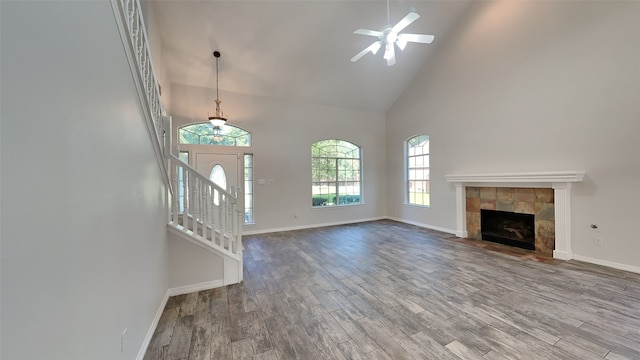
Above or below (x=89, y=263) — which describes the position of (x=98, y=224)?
above

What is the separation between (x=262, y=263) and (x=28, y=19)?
3562mm

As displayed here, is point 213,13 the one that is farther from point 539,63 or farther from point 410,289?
point 539,63

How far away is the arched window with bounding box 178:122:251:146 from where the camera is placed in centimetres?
545

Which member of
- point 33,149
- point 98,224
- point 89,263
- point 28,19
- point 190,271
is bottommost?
point 190,271

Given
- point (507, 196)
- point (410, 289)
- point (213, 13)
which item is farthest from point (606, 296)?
point (213, 13)

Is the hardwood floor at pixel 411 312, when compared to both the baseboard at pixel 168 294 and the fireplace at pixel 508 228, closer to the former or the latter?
the baseboard at pixel 168 294

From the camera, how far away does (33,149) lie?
0.82m

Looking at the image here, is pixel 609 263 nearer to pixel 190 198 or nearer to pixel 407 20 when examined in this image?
pixel 407 20

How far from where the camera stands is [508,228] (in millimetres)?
4855

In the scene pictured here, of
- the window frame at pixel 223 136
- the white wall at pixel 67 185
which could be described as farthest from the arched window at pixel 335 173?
the white wall at pixel 67 185

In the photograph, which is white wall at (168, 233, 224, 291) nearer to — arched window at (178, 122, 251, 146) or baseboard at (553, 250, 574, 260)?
arched window at (178, 122, 251, 146)

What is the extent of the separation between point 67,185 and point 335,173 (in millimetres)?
6220

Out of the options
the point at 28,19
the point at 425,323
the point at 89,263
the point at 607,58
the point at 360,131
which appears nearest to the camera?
the point at 28,19

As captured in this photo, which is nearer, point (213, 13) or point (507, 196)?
point (213, 13)
